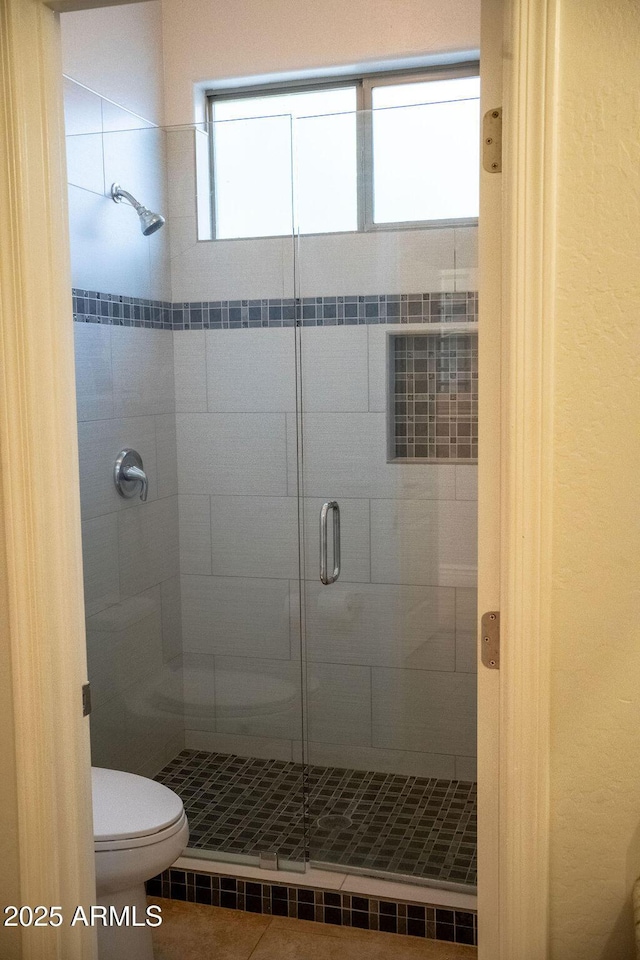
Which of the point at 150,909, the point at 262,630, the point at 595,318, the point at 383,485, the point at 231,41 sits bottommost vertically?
the point at 150,909

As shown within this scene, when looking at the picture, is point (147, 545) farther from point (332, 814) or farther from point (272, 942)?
point (272, 942)

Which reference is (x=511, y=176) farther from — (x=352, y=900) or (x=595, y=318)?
(x=352, y=900)

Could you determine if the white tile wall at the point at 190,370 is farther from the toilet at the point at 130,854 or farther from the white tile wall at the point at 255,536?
the toilet at the point at 130,854

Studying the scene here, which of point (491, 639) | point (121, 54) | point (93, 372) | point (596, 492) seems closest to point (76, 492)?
point (491, 639)

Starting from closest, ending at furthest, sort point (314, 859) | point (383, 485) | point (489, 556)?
point (489, 556) < point (314, 859) < point (383, 485)

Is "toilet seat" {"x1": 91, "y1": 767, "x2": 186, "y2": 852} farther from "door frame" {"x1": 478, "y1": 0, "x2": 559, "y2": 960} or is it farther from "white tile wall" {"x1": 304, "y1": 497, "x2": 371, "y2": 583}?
"door frame" {"x1": 478, "y1": 0, "x2": 559, "y2": 960}

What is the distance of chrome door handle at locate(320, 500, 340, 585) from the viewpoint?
2750 mm

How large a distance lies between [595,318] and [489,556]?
37 cm

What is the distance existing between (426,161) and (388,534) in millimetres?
1101

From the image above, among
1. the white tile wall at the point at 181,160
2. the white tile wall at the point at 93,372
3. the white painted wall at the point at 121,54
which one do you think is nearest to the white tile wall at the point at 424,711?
the white tile wall at the point at 93,372

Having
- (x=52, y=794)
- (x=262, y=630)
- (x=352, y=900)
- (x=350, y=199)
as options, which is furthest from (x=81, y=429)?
(x=352, y=900)

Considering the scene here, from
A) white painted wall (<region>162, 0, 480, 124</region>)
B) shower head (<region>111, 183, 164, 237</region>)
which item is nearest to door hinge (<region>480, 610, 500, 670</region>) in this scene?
shower head (<region>111, 183, 164, 237</region>)

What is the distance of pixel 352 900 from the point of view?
2.37 metres

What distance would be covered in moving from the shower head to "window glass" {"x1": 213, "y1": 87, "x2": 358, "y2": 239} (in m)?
0.19
